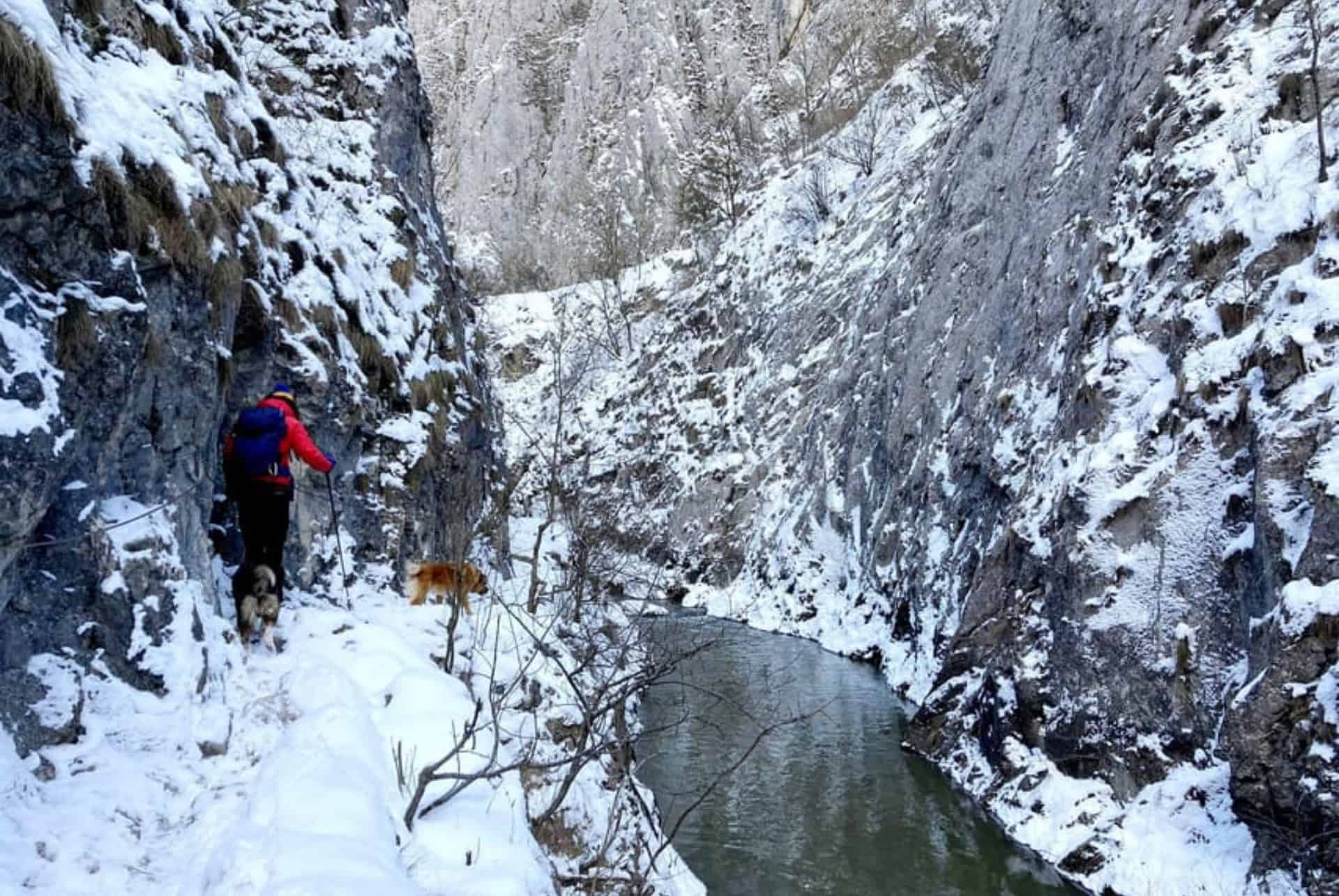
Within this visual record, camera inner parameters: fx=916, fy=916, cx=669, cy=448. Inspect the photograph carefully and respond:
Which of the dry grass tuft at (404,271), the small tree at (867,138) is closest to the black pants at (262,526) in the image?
the dry grass tuft at (404,271)

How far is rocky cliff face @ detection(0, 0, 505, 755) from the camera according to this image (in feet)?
13.8

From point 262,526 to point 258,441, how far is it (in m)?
0.57

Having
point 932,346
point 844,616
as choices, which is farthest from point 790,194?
point 844,616

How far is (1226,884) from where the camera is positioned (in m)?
6.55

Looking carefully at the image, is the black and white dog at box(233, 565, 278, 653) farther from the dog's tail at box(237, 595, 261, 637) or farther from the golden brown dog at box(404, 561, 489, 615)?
the golden brown dog at box(404, 561, 489, 615)

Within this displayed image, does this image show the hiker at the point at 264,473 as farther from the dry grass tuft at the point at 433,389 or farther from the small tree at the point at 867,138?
the small tree at the point at 867,138

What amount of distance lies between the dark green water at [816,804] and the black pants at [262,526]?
9.51 ft

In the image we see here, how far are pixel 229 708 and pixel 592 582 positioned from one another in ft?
16.8

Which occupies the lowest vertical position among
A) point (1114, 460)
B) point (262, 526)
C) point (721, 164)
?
point (262, 526)

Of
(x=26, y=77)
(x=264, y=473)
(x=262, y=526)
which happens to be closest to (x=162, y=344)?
(x=264, y=473)

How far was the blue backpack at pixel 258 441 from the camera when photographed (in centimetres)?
608

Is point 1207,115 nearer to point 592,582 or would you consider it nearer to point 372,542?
point 592,582

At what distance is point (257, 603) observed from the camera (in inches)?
234

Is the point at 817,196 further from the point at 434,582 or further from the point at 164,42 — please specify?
the point at 164,42
